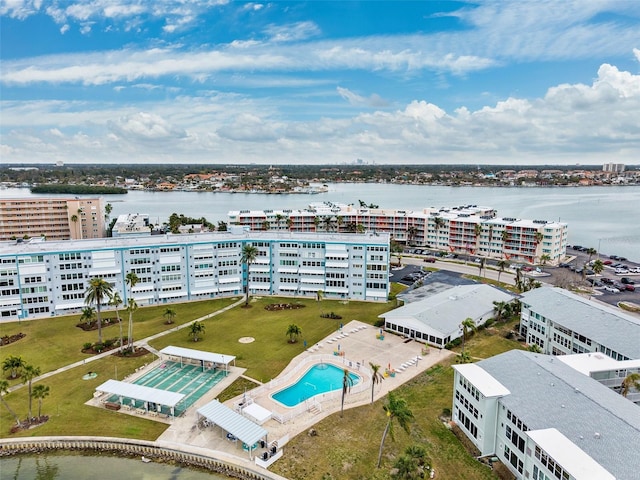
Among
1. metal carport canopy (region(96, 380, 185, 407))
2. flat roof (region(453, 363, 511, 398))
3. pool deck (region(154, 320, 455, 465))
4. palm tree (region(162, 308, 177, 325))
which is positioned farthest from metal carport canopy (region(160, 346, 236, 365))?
flat roof (region(453, 363, 511, 398))

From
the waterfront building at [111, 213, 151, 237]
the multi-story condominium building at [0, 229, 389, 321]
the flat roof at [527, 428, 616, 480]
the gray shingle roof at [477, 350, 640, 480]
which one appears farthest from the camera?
the waterfront building at [111, 213, 151, 237]

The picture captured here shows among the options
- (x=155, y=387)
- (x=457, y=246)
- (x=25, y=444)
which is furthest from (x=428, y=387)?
(x=457, y=246)

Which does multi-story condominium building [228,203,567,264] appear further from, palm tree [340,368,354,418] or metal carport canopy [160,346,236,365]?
palm tree [340,368,354,418]

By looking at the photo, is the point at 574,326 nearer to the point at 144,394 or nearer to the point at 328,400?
the point at 328,400

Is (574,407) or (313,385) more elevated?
(574,407)

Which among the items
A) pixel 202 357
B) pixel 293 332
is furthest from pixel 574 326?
pixel 202 357

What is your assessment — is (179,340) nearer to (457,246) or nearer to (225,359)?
(225,359)
